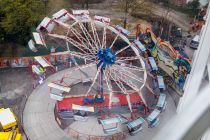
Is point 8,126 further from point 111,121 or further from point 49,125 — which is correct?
point 111,121

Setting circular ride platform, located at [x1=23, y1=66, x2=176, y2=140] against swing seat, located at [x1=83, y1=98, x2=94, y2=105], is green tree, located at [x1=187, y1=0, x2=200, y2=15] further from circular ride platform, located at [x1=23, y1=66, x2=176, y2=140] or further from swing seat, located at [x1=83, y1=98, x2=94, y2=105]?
swing seat, located at [x1=83, y1=98, x2=94, y2=105]

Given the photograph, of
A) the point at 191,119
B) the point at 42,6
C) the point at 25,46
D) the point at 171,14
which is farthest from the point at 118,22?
the point at 191,119

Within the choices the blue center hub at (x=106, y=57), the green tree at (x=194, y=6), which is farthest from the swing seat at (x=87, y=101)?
the green tree at (x=194, y=6)

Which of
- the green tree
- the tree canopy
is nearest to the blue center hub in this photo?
the tree canopy

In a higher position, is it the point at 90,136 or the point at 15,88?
the point at 15,88

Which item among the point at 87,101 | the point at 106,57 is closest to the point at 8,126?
the point at 87,101

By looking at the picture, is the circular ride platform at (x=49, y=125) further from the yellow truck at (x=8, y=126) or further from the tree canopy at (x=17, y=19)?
the tree canopy at (x=17, y=19)

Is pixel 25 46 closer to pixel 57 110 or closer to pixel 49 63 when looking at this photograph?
pixel 49 63
